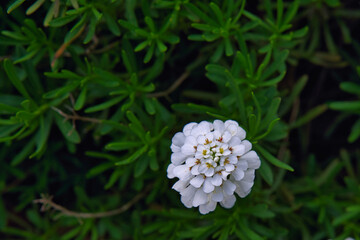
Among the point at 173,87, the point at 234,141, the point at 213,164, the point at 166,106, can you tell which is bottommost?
the point at 213,164

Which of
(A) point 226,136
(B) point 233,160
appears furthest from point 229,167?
(A) point 226,136

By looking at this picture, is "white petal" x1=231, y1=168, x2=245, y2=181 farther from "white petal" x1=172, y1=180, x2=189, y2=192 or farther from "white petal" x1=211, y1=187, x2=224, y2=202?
"white petal" x1=172, y1=180, x2=189, y2=192

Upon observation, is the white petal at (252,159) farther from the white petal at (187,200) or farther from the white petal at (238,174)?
the white petal at (187,200)

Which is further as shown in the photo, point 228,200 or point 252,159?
point 228,200

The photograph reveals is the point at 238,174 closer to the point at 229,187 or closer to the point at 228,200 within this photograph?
the point at 229,187

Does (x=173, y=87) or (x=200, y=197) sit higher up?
(x=173, y=87)

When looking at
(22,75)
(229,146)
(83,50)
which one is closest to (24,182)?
(22,75)

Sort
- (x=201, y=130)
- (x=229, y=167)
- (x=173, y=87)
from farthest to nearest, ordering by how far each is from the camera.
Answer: (x=173, y=87), (x=201, y=130), (x=229, y=167)

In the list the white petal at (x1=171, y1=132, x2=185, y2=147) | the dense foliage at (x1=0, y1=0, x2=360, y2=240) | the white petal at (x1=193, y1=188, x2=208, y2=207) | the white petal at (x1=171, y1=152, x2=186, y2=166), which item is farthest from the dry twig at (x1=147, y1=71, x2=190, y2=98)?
the white petal at (x1=193, y1=188, x2=208, y2=207)
